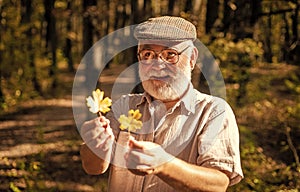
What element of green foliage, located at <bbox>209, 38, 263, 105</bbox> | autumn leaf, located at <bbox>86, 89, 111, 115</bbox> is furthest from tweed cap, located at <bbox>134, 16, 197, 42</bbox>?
green foliage, located at <bbox>209, 38, 263, 105</bbox>

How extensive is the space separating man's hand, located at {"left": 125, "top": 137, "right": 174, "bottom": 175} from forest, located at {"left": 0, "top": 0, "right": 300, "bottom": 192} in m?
4.14

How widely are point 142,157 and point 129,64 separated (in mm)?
11206

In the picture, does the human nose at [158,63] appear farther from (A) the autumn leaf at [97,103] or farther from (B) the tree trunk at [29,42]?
(B) the tree trunk at [29,42]

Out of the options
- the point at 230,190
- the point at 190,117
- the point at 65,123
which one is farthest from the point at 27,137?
the point at 190,117

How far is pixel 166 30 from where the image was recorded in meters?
2.18

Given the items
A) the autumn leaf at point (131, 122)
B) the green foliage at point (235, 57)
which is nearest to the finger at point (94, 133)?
the autumn leaf at point (131, 122)

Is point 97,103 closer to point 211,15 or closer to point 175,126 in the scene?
point 175,126

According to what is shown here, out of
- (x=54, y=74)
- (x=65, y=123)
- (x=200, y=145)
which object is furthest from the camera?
(x=54, y=74)

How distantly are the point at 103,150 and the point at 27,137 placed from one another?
1063cm

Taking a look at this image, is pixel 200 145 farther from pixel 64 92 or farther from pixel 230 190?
pixel 64 92

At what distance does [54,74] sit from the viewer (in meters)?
17.6

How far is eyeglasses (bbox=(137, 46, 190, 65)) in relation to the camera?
2170 millimetres

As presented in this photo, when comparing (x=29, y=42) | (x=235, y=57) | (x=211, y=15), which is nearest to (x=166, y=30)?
(x=235, y=57)

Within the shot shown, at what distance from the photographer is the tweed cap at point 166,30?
217 centimetres
